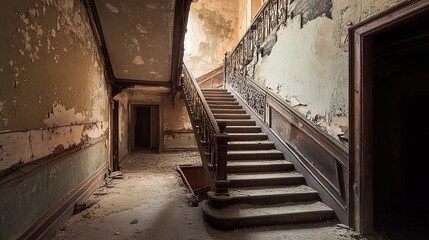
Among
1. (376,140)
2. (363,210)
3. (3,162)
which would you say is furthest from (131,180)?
(376,140)

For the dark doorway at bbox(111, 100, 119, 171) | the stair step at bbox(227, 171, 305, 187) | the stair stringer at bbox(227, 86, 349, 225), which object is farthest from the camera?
the dark doorway at bbox(111, 100, 119, 171)

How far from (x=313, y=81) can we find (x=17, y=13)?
11.8ft

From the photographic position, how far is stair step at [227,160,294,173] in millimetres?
4016

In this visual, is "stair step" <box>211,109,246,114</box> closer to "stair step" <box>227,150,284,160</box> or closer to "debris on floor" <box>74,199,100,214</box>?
"stair step" <box>227,150,284,160</box>

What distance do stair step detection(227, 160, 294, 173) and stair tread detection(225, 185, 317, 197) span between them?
0.40 metres

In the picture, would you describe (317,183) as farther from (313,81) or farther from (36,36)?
(36,36)

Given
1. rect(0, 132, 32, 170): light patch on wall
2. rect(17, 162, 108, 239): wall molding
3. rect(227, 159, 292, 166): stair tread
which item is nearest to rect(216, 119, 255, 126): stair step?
rect(227, 159, 292, 166): stair tread

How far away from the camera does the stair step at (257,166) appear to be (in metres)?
4.02

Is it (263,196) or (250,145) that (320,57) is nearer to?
(250,145)

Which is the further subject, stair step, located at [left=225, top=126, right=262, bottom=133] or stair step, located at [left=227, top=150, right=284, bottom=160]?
stair step, located at [left=225, top=126, right=262, bottom=133]

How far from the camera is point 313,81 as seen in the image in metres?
3.76

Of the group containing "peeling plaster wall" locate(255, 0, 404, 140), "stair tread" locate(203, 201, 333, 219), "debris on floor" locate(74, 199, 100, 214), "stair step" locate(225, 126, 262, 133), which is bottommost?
"debris on floor" locate(74, 199, 100, 214)

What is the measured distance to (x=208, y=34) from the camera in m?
11.8

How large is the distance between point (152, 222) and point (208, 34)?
400 inches
